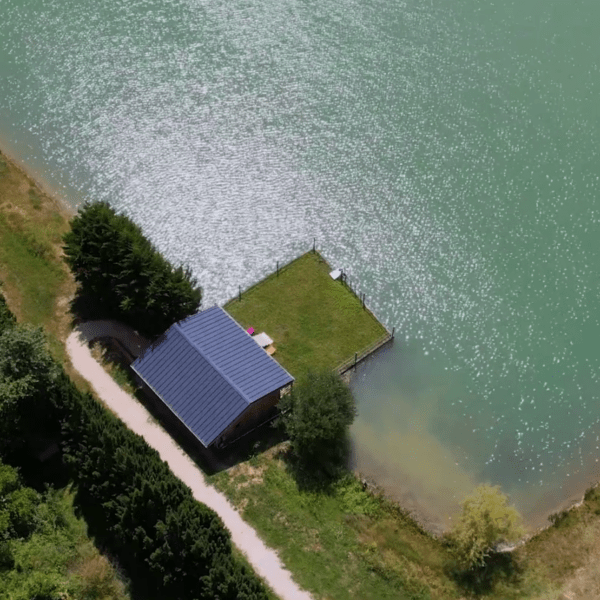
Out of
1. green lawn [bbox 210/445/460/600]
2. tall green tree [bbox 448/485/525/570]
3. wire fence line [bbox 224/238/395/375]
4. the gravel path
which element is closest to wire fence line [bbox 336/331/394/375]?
wire fence line [bbox 224/238/395/375]

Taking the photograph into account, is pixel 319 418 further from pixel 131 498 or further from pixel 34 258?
pixel 34 258

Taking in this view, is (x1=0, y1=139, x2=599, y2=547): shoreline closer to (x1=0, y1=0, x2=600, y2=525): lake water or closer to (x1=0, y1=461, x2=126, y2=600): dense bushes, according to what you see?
(x1=0, y1=0, x2=600, y2=525): lake water

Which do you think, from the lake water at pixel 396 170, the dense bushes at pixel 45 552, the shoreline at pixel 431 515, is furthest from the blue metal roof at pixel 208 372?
the dense bushes at pixel 45 552

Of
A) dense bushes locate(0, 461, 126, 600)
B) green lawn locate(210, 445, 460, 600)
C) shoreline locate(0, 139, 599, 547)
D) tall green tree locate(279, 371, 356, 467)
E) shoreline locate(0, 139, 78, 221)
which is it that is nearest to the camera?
dense bushes locate(0, 461, 126, 600)

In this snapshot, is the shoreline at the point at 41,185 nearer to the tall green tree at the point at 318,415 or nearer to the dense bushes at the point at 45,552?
the dense bushes at the point at 45,552

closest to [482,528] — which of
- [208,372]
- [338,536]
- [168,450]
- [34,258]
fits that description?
[338,536]

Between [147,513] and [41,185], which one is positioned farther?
[41,185]
